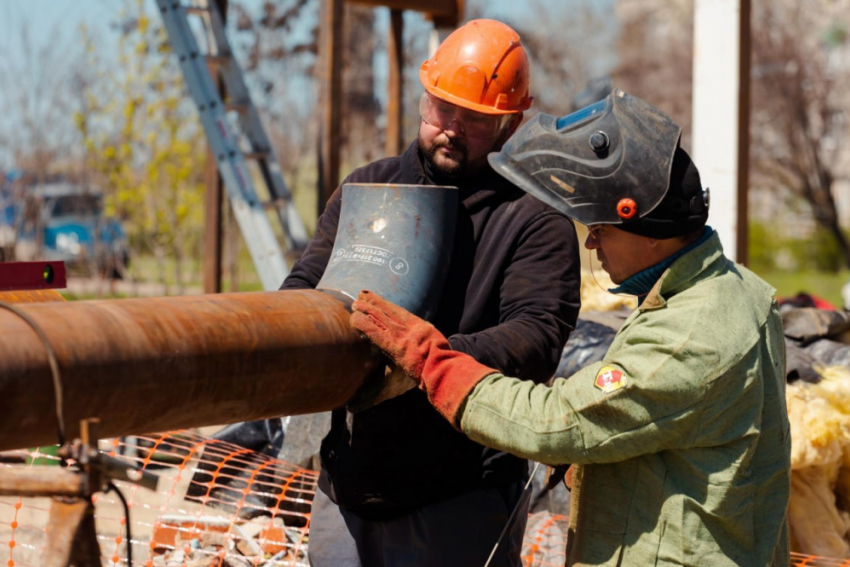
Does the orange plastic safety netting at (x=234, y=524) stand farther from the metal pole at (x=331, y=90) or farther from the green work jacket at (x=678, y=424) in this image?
the metal pole at (x=331, y=90)

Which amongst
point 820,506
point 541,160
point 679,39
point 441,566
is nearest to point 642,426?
point 541,160

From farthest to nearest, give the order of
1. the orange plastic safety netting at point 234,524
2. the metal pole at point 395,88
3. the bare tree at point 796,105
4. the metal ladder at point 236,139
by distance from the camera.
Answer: the bare tree at point 796,105 → the metal pole at point 395,88 → the metal ladder at point 236,139 → the orange plastic safety netting at point 234,524

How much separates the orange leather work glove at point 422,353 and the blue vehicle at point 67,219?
9.23m

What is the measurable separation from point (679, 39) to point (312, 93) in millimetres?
12082

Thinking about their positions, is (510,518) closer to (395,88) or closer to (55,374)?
(55,374)

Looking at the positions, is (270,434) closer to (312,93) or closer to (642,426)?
(642,426)

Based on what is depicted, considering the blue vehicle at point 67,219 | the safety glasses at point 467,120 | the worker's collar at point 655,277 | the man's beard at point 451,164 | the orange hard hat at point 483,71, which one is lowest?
the blue vehicle at point 67,219

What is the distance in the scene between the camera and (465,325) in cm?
249

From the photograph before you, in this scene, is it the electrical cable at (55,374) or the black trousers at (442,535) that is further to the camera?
the black trousers at (442,535)

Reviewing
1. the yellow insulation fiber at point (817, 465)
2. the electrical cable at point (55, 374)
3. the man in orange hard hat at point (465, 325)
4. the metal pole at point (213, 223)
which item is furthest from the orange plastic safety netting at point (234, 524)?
the metal pole at point (213, 223)

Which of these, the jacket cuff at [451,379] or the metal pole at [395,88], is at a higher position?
the metal pole at [395,88]

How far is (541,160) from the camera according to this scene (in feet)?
7.10

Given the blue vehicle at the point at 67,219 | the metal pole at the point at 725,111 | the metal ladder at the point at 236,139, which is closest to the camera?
the metal pole at the point at 725,111

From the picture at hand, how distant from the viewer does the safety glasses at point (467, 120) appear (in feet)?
8.62
